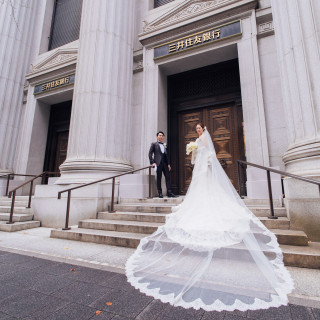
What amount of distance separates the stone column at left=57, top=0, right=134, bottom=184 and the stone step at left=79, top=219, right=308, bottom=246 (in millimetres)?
2245

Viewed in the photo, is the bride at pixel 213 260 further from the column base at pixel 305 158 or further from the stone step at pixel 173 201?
the column base at pixel 305 158

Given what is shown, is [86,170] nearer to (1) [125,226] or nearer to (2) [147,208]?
(2) [147,208]

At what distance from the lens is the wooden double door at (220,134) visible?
26.6ft

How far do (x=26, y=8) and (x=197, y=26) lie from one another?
451 inches

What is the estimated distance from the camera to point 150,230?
166 inches

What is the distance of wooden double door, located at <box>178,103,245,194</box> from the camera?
811 centimetres

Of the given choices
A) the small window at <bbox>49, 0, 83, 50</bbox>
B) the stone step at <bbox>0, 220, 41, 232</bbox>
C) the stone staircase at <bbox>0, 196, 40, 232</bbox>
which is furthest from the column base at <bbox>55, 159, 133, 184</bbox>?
the small window at <bbox>49, 0, 83, 50</bbox>

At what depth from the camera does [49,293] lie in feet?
7.39

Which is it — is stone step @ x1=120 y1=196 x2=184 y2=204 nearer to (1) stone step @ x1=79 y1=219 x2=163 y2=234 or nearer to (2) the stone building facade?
(2) the stone building facade

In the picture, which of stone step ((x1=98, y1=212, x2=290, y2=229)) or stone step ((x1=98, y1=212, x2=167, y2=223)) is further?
stone step ((x1=98, y1=212, x2=167, y2=223))

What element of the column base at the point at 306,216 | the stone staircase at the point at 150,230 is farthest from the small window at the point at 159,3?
the column base at the point at 306,216

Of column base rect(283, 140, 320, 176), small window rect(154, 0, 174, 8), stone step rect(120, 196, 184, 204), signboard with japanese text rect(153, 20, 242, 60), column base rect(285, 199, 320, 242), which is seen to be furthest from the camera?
small window rect(154, 0, 174, 8)

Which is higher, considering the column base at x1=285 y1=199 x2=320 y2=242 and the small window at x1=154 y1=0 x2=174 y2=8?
the small window at x1=154 y1=0 x2=174 y2=8

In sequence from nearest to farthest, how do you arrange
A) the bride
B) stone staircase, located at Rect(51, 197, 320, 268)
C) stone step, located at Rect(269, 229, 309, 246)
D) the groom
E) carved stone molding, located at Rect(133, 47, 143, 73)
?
the bride, stone staircase, located at Rect(51, 197, 320, 268), stone step, located at Rect(269, 229, 309, 246), the groom, carved stone molding, located at Rect(133, 47, 143, 73)
